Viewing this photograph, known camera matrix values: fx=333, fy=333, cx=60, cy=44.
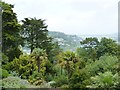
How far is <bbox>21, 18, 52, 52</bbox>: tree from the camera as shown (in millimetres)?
22266

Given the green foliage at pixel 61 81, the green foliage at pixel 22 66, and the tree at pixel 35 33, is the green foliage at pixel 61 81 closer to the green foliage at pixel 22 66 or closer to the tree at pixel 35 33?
the green foliage at pixel 22 66

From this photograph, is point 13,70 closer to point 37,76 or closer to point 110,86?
point 37,76

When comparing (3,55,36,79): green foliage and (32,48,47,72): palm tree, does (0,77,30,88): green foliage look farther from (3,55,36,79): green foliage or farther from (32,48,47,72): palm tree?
(32,48,47,72): palm tree

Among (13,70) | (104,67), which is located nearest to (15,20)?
(13,70)

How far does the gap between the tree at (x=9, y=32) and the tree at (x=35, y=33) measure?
4007mm

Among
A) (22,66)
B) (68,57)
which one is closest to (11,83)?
(22,66)

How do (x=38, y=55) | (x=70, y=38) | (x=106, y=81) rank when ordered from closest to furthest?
1. (x=106, y=81)
2. (x=38, y=55)
3. (x=70, y=38)

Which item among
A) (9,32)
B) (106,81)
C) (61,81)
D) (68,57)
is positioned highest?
(9,32)

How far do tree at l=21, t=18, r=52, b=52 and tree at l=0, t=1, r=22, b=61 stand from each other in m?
4.01

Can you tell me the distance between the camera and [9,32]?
17.8 meters

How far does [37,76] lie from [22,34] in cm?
540

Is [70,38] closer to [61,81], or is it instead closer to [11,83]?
[61,81]

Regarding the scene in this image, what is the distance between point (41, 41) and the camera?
22266 millimetres

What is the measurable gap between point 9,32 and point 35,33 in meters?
5.03
